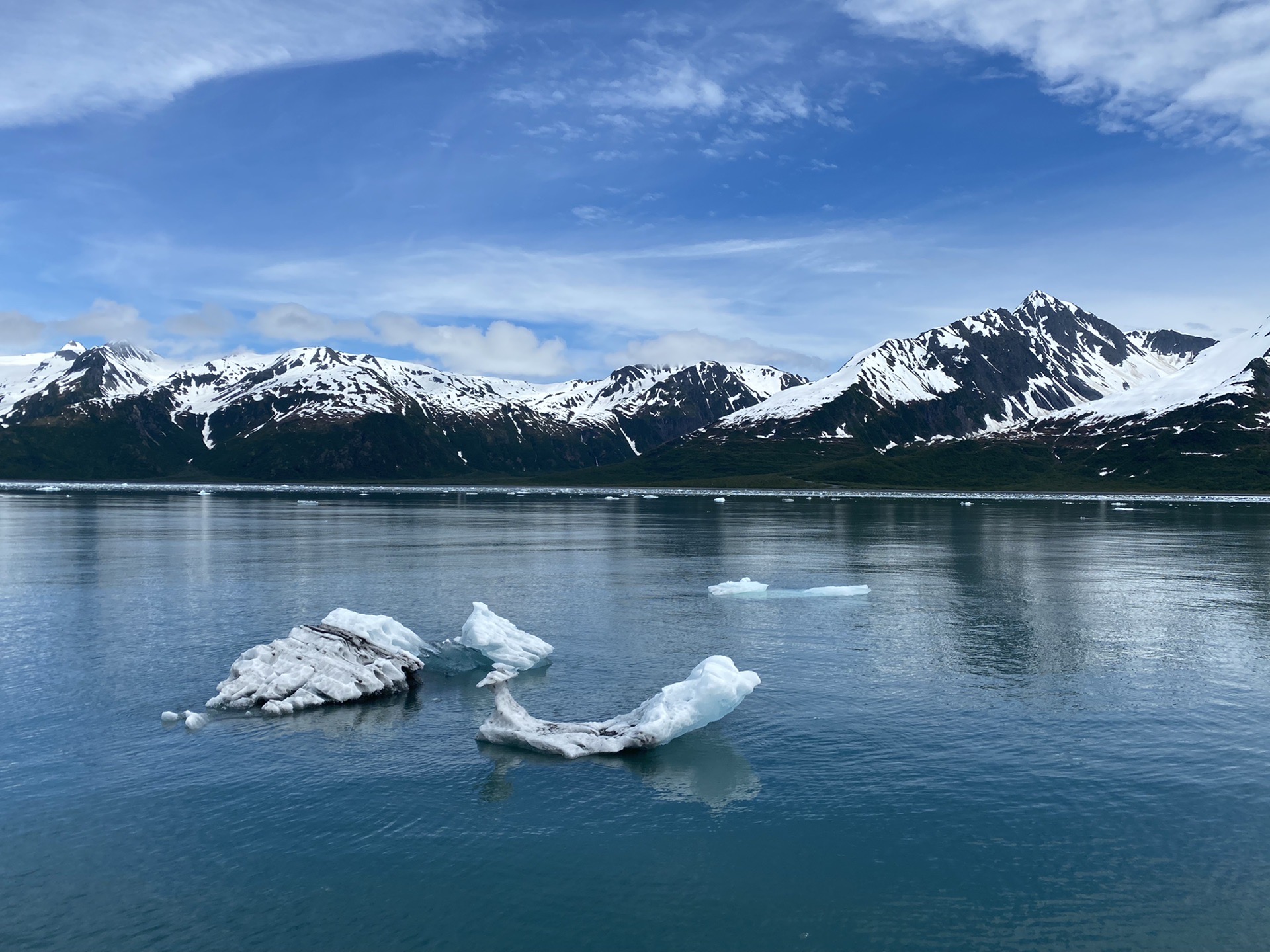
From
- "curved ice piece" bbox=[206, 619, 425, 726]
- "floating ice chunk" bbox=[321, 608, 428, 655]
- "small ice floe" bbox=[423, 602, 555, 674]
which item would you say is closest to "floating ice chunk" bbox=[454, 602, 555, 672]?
"small ice floe" bbox=[423, 602, 555, 674]

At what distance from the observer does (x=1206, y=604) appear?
2475 inches

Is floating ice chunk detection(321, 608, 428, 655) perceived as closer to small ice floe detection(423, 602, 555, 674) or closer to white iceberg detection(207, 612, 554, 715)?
white iceberg detection(207, 612, 554, 715)

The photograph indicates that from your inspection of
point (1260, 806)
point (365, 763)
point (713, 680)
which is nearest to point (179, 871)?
point (365, 763)

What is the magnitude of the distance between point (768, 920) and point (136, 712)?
27524 millimetres

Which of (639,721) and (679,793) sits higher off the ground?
(639,721)

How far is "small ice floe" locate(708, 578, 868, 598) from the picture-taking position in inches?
2657

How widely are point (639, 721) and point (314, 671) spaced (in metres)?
15.1

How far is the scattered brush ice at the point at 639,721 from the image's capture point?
3152 cm

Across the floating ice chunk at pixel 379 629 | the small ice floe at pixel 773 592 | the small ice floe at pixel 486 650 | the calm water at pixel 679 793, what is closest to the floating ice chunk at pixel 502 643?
the small ice floe at pixel 486 650

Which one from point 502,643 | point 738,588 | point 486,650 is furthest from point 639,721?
point 738,588

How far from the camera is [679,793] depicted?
27953mm

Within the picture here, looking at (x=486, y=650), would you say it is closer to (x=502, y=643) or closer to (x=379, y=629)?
(x=502, y=643)

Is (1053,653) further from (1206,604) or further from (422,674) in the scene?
(422,674)

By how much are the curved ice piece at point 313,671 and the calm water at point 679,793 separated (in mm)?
1380
